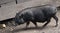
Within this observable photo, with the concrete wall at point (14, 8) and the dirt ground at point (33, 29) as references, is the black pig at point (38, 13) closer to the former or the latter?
the dirt ground at point (33, 29)

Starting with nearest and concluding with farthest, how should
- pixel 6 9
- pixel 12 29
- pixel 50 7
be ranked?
1. pixel 50 7
2. pixel 12 29
3. pixel 6 9

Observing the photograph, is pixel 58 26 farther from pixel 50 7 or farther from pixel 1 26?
pixel 1 26

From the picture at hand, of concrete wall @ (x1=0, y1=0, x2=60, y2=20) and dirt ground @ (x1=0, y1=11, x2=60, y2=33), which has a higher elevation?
concrete wall @ (x1=0, y1=0, x2=60, y2=20)

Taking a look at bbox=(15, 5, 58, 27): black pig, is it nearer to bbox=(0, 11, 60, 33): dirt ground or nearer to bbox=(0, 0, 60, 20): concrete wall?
bbox=(0, 11, 60, 33): dirt ground

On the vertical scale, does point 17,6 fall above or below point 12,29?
above

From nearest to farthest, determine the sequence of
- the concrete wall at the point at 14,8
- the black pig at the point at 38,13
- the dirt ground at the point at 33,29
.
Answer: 1. the black pig at the point at 38,13
2. the dirt ground at the point at 33,29
3. the concrete wall at the point at 14,8

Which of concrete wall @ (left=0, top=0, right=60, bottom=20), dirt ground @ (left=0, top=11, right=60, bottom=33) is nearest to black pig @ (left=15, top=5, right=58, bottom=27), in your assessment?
dirt ground @ (left=0, top=11, right=60, bottom=33)

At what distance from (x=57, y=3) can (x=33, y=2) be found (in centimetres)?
62

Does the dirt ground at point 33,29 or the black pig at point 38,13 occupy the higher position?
the black pig at point 38,13

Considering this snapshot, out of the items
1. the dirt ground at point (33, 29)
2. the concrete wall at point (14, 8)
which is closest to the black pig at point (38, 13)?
the dirt ground at point (33, 29)

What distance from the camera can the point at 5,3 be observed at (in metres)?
5.30

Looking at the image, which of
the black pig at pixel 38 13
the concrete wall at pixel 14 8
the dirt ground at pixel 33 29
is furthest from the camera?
the concrete wall at pixel 14 8

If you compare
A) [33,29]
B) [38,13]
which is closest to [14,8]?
[33,29]

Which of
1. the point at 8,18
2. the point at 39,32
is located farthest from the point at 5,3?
the point at 39,32
